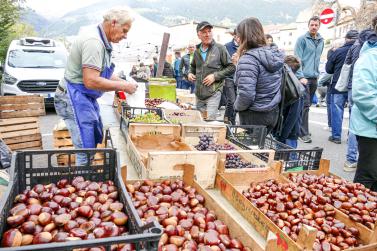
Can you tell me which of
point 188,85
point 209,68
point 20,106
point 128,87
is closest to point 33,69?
point 20,106

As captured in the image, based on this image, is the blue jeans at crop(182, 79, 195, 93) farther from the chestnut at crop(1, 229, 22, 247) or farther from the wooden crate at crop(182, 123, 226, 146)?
the chestnut at crop(1, 229, 22, 247)

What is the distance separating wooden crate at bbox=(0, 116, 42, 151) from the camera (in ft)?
18.0

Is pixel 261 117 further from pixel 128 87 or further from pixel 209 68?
pixel 209 68

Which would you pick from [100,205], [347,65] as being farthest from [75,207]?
[347,65]

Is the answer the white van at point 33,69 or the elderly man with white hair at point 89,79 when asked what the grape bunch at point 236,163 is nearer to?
the elderly man with white hair at point 89,79

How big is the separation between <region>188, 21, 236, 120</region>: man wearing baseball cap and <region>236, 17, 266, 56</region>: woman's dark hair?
1.52 metres

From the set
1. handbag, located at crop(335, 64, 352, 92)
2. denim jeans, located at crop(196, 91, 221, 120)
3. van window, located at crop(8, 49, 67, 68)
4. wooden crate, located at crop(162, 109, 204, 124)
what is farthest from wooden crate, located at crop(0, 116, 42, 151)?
→ handbag, located at crop(335, 64, 352, 92)

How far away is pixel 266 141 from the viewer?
3600 mm

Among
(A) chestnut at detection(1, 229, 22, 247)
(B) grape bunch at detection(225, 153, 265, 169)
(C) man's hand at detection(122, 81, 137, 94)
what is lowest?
(B) grape bunch at detection(225, 153, 265, 169)

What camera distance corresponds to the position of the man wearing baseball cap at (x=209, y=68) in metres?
4.98

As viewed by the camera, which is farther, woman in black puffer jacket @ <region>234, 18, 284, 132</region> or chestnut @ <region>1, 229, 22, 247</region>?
woman in black puffer jacket @ <region>234, 18, 284, 132</region>

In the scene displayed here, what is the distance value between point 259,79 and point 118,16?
154 centimetres

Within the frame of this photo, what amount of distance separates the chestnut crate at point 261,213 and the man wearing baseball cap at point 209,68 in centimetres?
254

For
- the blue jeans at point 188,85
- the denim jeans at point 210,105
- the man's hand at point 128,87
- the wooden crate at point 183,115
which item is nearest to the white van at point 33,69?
the blue jeans at point 188,85
